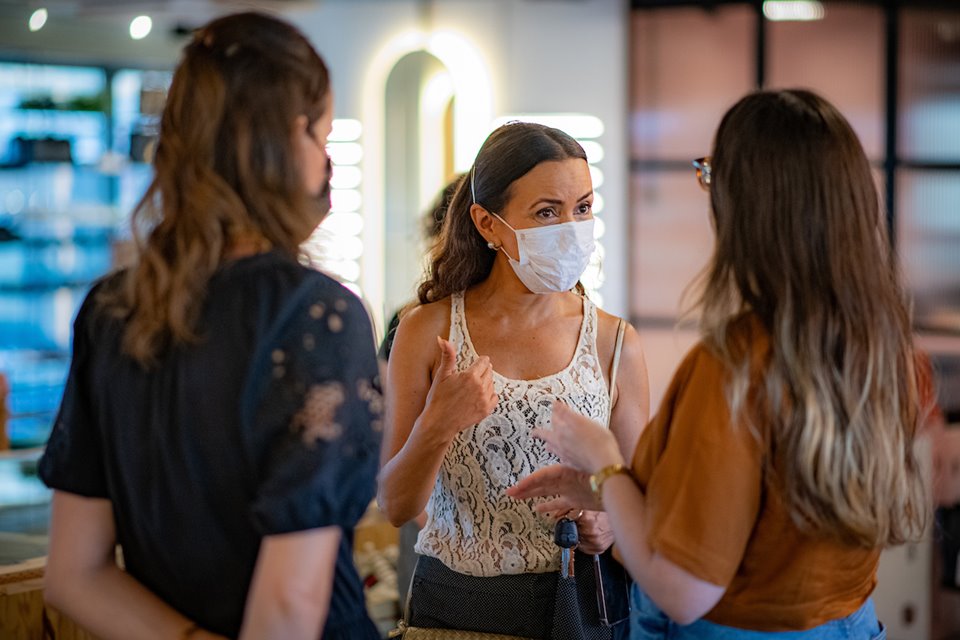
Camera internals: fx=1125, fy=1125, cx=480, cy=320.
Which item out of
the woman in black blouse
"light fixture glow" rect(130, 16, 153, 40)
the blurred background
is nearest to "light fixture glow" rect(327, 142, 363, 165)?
the blurred background

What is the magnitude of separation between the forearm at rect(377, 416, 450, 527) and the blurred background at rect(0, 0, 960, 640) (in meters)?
3.13

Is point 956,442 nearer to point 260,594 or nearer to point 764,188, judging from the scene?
point 764,188

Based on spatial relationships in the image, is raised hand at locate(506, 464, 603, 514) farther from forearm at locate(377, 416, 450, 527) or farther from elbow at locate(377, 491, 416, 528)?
elbow at locate(377, 491, 416, 528)

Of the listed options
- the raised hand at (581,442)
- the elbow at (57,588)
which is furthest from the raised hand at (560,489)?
the elbow at (57,588)

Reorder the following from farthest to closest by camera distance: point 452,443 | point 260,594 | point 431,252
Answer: point 431,252
point 452,443
point 260,594

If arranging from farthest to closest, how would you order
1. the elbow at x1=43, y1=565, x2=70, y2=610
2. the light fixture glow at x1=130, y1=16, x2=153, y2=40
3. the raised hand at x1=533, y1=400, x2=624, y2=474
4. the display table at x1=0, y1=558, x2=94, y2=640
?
the light fixture glow at x1=130, y1=16, x2=153, y2=40 < the display table at x1=0, y1=558, x2=94, y2=640 < the raised hand at x1=533, y1=400, x2=624, y2=474 < the elbow at x1=43, y1=565, x2=70, y2=610

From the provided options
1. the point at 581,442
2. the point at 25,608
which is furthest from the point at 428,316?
the point at 25,608

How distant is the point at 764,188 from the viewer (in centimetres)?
137

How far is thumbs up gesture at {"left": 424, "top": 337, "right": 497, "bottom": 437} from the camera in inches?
72.8

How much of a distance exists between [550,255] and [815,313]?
2.45 ft

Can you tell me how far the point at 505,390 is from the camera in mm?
1961

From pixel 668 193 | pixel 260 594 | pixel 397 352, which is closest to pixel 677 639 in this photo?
pixel 260 594

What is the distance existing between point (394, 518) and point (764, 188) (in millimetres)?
950

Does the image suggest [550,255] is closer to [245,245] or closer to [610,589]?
[610,589]
